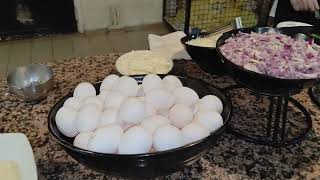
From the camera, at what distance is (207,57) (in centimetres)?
111

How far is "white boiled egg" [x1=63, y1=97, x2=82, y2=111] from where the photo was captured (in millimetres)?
732

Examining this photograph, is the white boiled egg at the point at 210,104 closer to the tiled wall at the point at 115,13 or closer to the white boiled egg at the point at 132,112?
the white boiled egg at the point at 132,112

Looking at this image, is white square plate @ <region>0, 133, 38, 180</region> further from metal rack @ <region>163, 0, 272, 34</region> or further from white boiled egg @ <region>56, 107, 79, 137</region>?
metal rack @ <region>163, 0, 272, 34</region>

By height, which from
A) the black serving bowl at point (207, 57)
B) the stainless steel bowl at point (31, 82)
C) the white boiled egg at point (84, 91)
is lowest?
the stainless steel bowl at point (31, 82)

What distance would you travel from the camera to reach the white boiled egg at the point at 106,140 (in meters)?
0.62

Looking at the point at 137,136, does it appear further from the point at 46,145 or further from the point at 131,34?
the point at 131,34

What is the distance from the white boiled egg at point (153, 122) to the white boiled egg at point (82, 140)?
0.33 ft

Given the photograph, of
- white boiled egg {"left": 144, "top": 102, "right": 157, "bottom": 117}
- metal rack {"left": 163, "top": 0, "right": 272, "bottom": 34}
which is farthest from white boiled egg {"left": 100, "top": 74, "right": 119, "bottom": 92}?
metal rack {"left": 163, "top": 0, "right": 272, "bottom": 34}

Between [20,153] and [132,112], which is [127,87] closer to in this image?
[132,112]

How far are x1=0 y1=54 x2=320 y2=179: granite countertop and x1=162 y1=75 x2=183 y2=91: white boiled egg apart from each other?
0.19 m

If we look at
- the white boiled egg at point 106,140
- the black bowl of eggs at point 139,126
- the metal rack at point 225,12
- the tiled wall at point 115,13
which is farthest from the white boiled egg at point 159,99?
the tiled wall at point 115,13

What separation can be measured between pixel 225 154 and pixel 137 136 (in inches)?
12.6

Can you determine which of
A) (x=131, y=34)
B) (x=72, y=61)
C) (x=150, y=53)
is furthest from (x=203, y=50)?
(x=131, y=34)

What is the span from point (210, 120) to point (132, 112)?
15 centimetres
